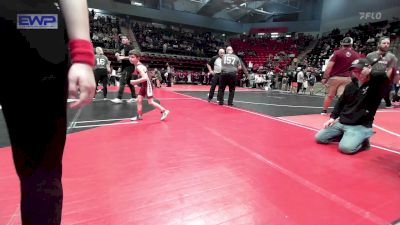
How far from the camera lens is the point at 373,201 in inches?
74.8

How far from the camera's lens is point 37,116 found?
32.1 inches

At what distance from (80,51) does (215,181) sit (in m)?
1.65

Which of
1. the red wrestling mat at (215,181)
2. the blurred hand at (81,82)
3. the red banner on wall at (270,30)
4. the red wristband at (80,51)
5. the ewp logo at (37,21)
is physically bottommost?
the red wrestling mat at (215,181)

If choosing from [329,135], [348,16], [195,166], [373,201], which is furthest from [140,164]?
[348,16]

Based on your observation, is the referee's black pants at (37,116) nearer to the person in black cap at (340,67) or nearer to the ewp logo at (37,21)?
the ewp logo at (37,21)

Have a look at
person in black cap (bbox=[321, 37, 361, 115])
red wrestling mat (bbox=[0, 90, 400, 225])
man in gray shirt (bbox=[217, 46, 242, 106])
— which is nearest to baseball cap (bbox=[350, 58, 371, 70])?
red wrestling mat (bbox=[0, 90, 400, 225])

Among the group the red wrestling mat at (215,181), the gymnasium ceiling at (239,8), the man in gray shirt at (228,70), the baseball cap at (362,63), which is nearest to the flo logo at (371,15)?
the gymnasium ceiling at (239,8)

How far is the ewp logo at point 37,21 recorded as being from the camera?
796 millimetres

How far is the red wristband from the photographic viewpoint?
773 millimetres

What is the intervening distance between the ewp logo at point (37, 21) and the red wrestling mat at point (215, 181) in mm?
1134

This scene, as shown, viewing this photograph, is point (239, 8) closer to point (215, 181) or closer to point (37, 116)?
point (215, 181)

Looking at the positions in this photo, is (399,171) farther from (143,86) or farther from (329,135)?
(143,86)

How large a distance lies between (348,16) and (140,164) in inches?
1055

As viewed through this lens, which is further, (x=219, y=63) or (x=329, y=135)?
(x=219, y=63)
